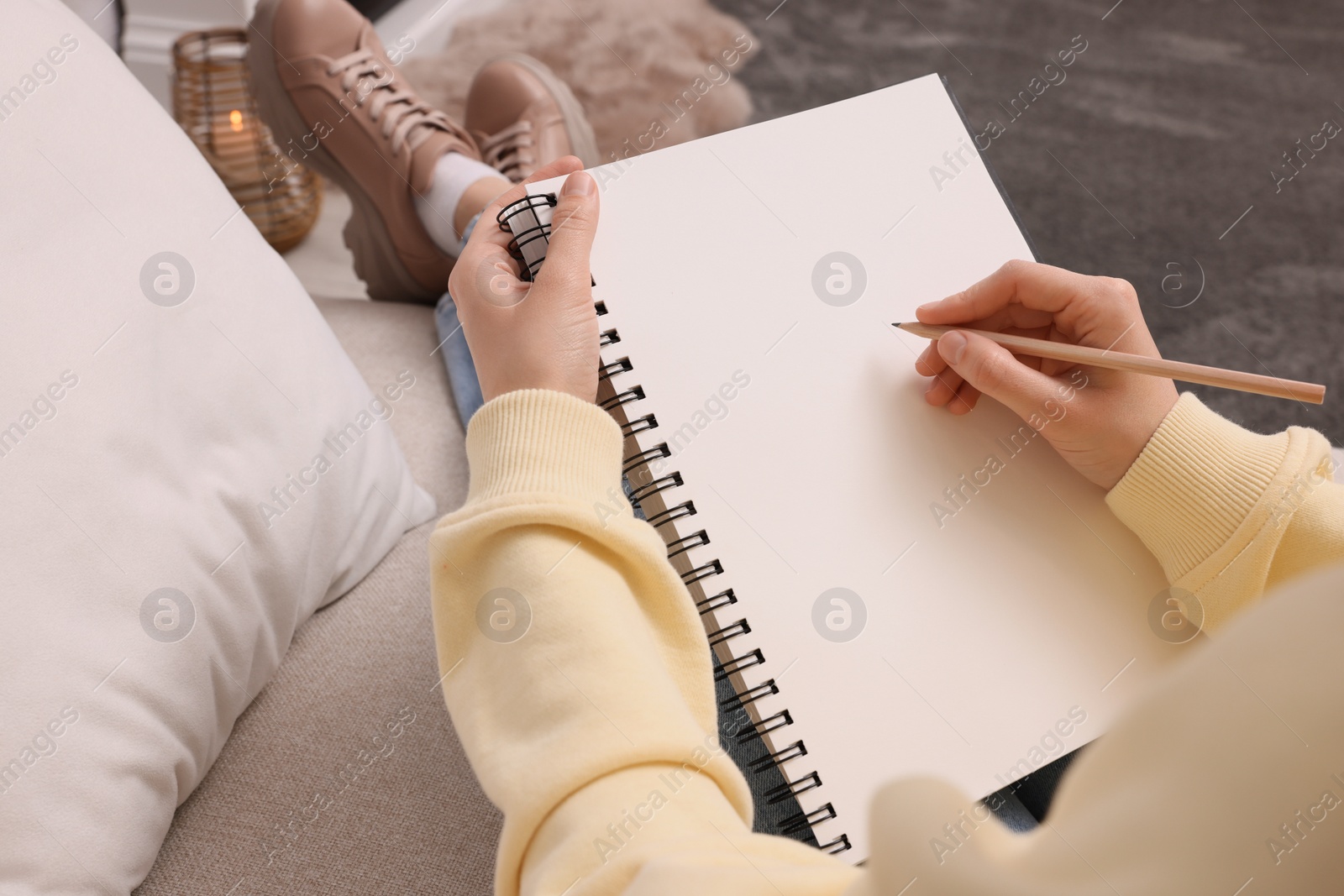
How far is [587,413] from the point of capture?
516 millimetres

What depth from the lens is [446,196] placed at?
1041 millimetres

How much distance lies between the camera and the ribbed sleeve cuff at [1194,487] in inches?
22.0

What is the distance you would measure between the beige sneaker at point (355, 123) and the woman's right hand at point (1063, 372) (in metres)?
0.65

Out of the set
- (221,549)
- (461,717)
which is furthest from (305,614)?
(461,717)

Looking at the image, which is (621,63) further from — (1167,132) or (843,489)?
(843,489)

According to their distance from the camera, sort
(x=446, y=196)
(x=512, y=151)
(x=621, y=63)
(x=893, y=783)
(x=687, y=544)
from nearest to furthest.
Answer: (x=893, y=783) < (x=687, y=544) < (x=446, y=196) < (x=512, y=151) < (x=621, y=63)

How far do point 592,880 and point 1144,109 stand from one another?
1671 mm

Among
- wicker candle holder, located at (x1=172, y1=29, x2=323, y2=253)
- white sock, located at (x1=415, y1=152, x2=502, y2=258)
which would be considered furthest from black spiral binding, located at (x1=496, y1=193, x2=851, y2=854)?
wicker candle holder, located at (x1=172, y1=29, x2=323, y2=253)

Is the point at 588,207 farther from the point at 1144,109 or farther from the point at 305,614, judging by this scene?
the point at 1144,109

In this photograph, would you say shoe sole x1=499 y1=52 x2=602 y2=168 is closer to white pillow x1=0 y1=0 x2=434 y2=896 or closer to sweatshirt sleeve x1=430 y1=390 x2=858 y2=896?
white pillow x1=0 y1=0 x2=434 y2=896

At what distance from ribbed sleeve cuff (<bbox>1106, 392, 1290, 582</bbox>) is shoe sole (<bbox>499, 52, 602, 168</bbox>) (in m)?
0.88

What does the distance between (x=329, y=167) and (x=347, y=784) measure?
2.61ft

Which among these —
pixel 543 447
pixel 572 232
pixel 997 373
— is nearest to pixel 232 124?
pixel 572 232

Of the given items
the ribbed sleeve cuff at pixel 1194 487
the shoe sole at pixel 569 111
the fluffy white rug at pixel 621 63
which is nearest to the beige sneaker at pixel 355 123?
the shoe sole at pixel 569 111
